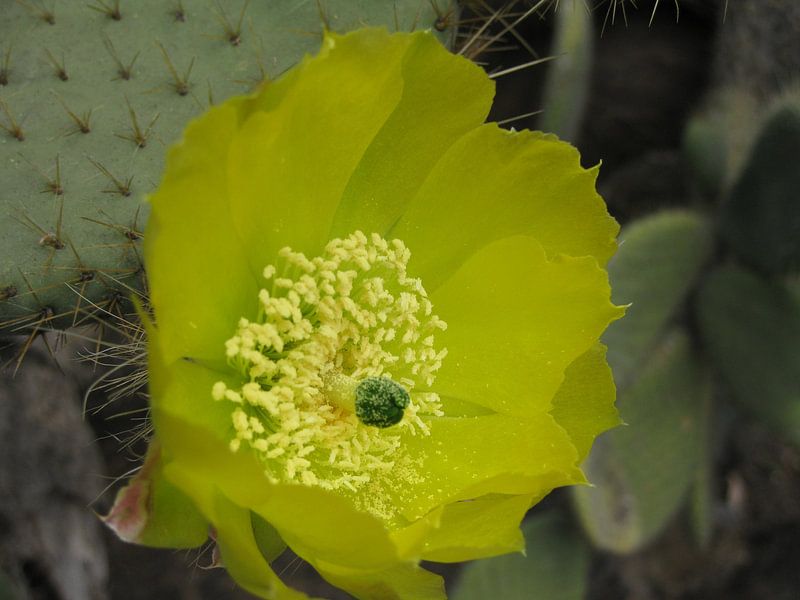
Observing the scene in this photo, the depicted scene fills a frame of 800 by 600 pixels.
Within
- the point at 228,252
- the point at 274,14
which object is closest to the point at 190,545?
the point at 228,252

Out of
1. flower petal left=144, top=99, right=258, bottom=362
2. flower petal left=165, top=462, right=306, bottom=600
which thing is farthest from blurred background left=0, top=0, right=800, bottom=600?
flower petal left=165, top=462, right=306, bottom=600

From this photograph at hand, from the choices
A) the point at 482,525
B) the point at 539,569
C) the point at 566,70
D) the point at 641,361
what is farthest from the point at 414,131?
the point at 539,569

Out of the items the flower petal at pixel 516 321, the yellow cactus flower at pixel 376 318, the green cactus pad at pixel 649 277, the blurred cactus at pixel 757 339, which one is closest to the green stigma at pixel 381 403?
the yellow cactus flower at pixel 376 318

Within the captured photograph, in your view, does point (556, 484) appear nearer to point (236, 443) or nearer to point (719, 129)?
point (236, 443)

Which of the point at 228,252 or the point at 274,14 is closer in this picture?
the point at 228,252

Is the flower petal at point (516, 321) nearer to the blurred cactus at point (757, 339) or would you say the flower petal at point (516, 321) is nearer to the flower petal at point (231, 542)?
the flower petal at point (231, 542)

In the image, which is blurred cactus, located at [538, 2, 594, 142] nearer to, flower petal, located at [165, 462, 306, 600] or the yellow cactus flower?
the yellow cactus flower
